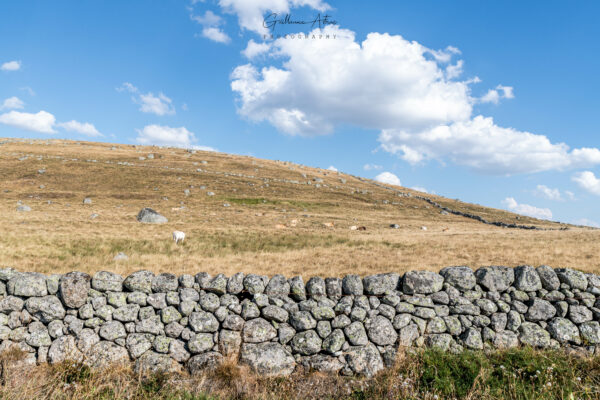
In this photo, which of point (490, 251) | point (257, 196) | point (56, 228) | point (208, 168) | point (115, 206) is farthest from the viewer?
point (208, 168)

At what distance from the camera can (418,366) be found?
8594 millimetres

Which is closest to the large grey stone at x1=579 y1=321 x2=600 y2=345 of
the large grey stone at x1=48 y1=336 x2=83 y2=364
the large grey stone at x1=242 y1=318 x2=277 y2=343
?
the large grey stone at x1=242 y1=318 x2=277 y2=343

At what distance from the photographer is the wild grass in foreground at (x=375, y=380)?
729 centimetres

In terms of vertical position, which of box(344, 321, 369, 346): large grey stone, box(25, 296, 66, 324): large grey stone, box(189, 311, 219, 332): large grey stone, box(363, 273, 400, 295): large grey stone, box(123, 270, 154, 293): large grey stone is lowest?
box(25, 296, 66, 324): large grey stone

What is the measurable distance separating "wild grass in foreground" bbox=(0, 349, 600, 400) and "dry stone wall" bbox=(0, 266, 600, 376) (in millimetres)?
462

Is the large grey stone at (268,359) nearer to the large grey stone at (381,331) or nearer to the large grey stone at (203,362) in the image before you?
the large grey stone at (203,362)

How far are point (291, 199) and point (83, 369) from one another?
2061 inches

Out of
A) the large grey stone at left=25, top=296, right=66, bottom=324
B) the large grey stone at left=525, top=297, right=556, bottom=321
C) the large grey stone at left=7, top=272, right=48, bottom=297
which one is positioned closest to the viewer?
the large grey stone at left=25, top=296, right=66, bottom=324

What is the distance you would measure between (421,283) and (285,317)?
4.44m

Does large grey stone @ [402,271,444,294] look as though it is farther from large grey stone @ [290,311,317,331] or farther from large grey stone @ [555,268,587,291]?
large grey stone @ [555,268,587,291]

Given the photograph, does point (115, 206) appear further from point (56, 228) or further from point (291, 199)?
point (291, 199)

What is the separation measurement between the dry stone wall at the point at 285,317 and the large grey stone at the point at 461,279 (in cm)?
3

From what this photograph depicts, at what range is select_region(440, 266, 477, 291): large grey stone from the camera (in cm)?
1040

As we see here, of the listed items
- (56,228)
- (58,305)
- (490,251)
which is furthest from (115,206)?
(490,251)
